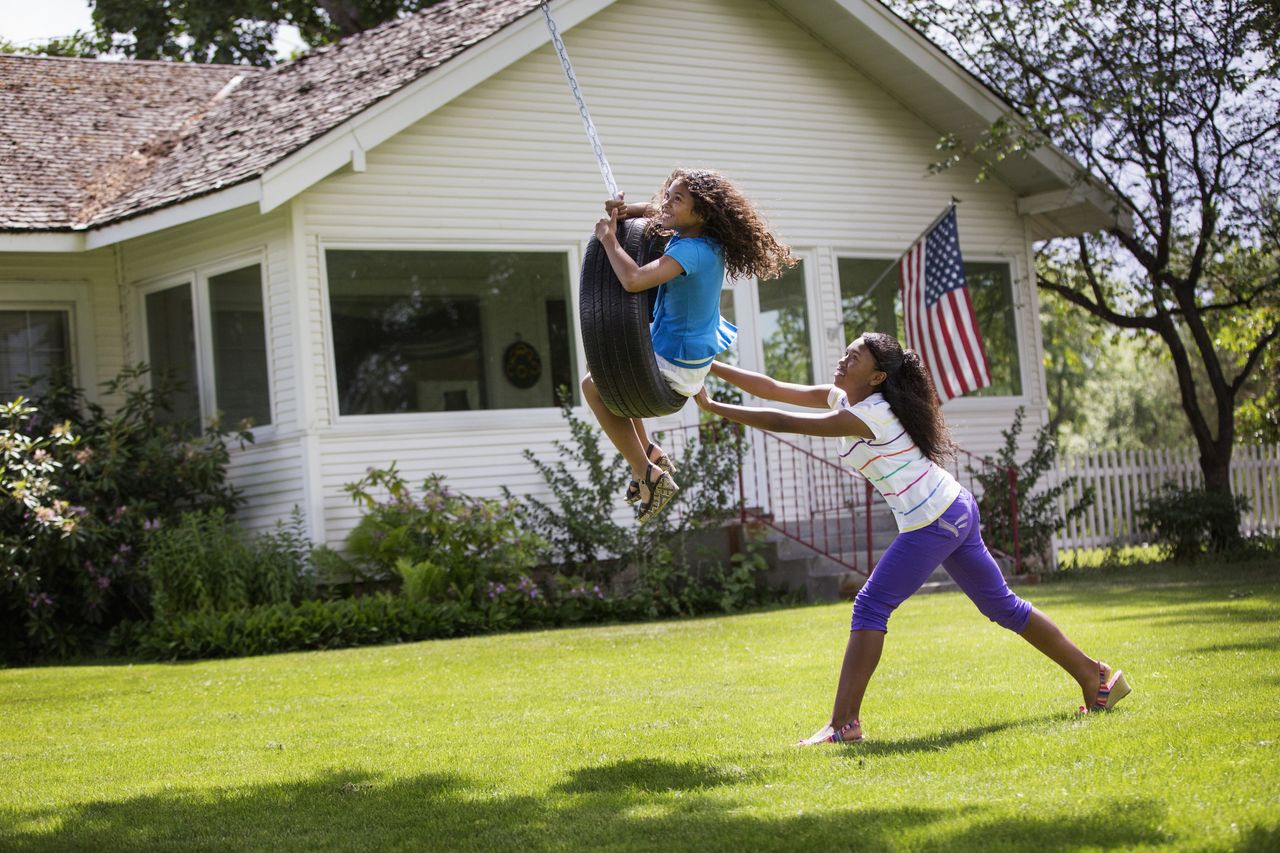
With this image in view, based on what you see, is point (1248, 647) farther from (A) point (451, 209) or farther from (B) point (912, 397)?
(A) point (451, 209)

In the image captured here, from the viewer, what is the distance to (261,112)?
47.2 ft

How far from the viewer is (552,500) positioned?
44.4 ft

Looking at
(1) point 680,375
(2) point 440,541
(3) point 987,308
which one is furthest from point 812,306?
(1) point 680,375

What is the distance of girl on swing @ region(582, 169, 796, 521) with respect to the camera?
5820 mm

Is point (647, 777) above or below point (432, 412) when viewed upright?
below

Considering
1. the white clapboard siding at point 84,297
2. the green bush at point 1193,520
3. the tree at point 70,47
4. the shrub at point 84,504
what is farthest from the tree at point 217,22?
the green bush at point 1193,520

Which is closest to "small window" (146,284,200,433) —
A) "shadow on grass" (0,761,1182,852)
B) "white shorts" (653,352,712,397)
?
"white shorts" (653,352,712,397)

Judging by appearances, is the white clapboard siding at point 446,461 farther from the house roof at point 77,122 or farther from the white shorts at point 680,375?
the white shorts at point 680,375

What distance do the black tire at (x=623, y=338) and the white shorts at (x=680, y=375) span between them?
0.04 metres

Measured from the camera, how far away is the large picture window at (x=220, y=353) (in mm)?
13266

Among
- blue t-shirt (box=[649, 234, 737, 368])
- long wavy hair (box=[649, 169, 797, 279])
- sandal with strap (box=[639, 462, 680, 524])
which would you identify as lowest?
sandal with strap (box=[639, 462, 680, 524])

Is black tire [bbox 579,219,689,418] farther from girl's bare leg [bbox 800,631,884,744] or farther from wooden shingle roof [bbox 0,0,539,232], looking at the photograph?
wooden shingle roof [bbox 0,0,539,232]

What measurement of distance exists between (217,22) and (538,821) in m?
23.4

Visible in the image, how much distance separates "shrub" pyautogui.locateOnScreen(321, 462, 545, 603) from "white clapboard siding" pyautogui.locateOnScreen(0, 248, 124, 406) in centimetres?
318
